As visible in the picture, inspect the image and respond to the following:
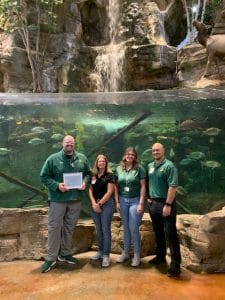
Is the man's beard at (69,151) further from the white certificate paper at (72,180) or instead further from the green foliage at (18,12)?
the green foliage at (18,12)

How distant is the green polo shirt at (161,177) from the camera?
15.5ft

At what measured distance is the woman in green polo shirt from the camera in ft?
16.1

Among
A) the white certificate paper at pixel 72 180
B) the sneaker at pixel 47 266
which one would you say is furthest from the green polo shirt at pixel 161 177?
the sneaker at pixel 47 266

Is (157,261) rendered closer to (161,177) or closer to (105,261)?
(105,261)

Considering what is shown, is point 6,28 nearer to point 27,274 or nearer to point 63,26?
point 63,26

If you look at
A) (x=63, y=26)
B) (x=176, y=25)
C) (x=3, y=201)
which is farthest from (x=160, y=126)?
(x=176, y=25)

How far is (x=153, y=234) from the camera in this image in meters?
5.55

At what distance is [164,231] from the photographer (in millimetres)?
4980

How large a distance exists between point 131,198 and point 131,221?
31 cm

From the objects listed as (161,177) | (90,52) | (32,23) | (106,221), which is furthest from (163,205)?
(32,23)

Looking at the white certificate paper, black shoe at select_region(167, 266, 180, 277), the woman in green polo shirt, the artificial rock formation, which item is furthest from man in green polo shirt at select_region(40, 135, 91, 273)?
the artificial rock formation

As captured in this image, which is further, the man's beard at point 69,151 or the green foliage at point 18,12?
the green foliage at point 18,12

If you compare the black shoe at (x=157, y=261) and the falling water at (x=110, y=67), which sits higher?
the falling water at (x=110, y=67)

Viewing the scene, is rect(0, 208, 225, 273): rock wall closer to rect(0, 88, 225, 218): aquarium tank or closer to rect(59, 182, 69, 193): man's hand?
rect(0, 88, 225, 218): aquarium tank
